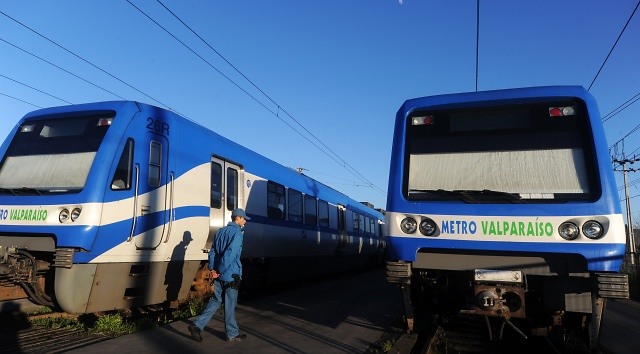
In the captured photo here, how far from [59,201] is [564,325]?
21.2ft

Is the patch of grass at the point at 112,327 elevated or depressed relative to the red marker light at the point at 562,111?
depressed

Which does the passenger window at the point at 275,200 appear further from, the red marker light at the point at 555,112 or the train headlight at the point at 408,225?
the red marker light at the point at 555,112

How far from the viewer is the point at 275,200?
1196 cm

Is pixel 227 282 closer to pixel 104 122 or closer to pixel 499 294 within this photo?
pixel 104 122

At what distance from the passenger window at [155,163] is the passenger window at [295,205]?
597cm

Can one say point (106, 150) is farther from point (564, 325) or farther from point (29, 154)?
point (564, 325)

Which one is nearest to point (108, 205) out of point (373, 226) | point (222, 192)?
point (222, 192)

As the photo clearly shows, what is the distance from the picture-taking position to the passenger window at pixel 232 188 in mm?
9453

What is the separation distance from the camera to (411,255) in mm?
5270

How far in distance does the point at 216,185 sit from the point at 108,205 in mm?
2783

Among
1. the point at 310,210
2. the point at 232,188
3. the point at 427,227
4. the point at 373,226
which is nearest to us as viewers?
the point at 427,227

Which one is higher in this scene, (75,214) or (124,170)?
(124,170)

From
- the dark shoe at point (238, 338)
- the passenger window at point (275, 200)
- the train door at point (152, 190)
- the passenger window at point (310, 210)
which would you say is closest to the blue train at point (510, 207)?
the dark shoe at point (238, 338)

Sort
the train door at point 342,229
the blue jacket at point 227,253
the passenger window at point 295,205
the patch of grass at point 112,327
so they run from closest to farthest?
the blue jacket at point 227,253 < the patch of grass at point 112,327 < the passenger window at point 295,205 < the train door at point 342,229
